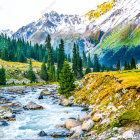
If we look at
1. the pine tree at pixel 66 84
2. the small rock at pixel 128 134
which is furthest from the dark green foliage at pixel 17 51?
the small rock at pixel 128 134

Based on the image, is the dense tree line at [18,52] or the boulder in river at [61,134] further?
the dense tree line at [18,52]

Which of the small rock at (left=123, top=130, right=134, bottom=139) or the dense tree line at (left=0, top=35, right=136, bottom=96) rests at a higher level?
the dense tree line at (left=0, top=35, right=136, bottom=96)

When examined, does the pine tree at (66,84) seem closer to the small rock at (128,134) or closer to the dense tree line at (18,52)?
the small rock at (128,134)

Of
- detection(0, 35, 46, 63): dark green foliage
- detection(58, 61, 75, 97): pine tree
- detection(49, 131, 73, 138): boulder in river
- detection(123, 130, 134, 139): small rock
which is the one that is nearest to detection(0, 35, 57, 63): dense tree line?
detection(0, 35, 46, 63): dark green foliage

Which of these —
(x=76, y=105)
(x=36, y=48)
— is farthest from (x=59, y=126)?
(x=36, y=48)

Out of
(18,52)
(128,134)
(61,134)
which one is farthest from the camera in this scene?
(18,52)

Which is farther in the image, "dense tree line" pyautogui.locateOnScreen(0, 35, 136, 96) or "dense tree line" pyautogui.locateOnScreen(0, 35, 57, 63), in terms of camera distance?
"dense tree line" pyautogui.locateOnScreen(0, 35, 57, 63)

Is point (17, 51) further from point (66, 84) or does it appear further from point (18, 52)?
point (66, 84)

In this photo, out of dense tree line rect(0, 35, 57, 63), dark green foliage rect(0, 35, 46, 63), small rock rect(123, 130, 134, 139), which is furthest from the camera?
dense tree line rect(0, 35, 57, 63)

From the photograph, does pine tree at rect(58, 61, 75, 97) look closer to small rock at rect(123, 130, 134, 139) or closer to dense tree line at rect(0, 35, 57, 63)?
small rock at rect(123, 130, 134, 139)

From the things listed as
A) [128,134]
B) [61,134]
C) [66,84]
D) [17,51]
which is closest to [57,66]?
[66,84]

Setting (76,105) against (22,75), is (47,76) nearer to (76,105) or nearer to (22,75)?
(22,75)

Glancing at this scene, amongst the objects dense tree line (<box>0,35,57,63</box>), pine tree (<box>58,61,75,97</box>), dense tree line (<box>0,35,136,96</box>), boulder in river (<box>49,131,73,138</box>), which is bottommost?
boulder in river (<box>49,131,73,138</box>)

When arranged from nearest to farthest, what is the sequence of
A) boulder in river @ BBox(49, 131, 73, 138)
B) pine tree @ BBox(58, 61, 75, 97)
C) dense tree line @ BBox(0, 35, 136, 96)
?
boulder in river @ BBox(49, 131, 73, 138) → pine tree @ BBox(58, 61, 75, 97) → dense tree line @ BBox(0, 35, 136, 96)
